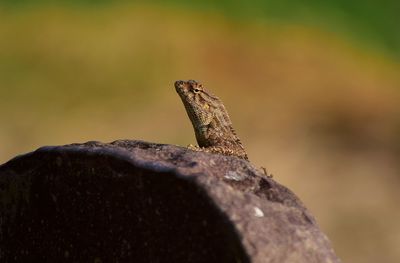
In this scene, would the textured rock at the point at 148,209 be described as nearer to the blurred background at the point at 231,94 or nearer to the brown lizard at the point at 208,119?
the brown lizard at the point at 208,119

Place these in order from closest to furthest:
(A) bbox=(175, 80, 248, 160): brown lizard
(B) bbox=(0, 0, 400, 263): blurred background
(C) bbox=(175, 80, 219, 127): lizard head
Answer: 1. (A) bbox=(175, 80, 248, 160): brown lizard
2. (C) bbox=(175, 80, 219, 127): lizard head
3. (B) bbox=(0, 0, 400, 263): blurred background

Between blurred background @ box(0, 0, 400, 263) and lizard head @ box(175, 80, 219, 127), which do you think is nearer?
lizard head @ box(175, 80, 219, 127)

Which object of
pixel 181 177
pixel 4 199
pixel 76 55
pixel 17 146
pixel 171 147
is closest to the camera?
pixel 181 177

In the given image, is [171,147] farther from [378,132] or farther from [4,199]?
[378,132]

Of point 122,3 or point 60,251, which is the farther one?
point 122,3

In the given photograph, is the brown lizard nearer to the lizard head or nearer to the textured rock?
the lizard head

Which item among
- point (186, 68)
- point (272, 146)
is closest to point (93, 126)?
point (186, 68)

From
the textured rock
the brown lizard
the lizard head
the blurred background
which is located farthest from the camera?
the blurred background

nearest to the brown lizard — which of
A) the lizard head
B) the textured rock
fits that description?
the lizard head
